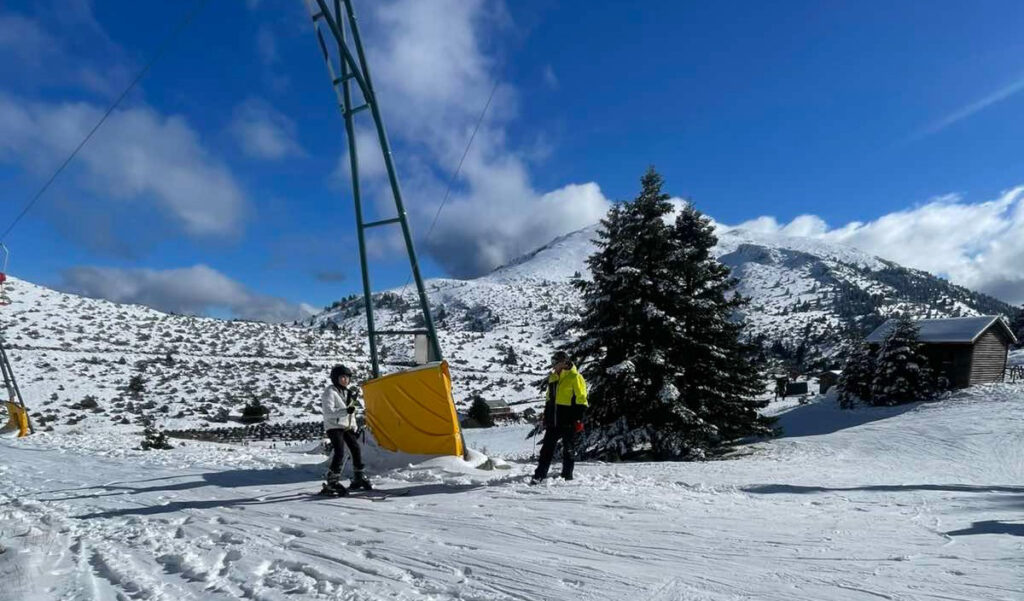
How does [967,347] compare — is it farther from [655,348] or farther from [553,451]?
[553,451]

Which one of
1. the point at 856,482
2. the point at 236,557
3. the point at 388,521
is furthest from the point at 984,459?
the point at 236,557

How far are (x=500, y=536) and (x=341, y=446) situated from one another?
3.32m

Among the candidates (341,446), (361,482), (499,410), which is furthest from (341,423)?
(499,410)

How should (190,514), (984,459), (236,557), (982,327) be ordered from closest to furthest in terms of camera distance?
(236,557) → (190,514) → (984,459) → (982,327)

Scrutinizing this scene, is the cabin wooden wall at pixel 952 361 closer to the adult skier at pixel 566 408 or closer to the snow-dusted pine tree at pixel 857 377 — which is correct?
the snow-dusted pine tree at pixel 857 377

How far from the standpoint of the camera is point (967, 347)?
31719mm

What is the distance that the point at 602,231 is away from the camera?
18.9 meters

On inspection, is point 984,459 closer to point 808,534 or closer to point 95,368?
point 808,534

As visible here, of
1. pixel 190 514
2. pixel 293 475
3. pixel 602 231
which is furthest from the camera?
pixel 602 231

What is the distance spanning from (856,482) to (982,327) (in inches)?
1131

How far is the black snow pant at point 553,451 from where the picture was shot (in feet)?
28.1

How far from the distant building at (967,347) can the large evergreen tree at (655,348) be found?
18.3 m

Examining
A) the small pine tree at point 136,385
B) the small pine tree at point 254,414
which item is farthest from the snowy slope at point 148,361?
the small pine tree at point 254,414

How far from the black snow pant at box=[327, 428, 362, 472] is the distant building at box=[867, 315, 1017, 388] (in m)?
32.4
